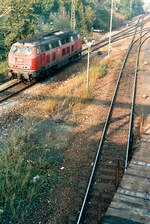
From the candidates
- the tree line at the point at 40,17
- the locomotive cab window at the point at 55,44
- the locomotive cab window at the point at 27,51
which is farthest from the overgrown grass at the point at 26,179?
the tree line at the point at 40,17

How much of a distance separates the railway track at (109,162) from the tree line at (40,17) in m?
13.2

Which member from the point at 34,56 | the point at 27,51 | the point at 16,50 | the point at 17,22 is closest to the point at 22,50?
the point at 27,51

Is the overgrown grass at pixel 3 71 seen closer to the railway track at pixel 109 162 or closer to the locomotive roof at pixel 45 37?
the locomotive roof at pixel 45 37

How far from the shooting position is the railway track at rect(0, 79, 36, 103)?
15593 mm

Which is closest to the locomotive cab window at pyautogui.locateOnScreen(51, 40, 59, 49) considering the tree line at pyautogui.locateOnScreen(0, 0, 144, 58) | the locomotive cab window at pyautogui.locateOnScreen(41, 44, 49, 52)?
the locomotive cab window at pyautogui.locateOnScreen(41, 44, 49, 52)

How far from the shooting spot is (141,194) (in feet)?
22.0

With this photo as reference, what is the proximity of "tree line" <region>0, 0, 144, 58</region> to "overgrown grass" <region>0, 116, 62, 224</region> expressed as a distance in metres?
16.1

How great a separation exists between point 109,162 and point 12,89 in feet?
32.3

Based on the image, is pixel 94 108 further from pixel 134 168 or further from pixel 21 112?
pixel 134 168

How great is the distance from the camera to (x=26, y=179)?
317 inches

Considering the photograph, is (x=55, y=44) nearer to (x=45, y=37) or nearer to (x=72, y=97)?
(x=45, y=37)

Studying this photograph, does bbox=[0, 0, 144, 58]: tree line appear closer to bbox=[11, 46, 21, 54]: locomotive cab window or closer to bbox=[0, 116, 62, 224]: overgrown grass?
bbox=[11, 46, 21, 54]: locomotive cab window

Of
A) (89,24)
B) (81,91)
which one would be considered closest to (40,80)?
(81,91)

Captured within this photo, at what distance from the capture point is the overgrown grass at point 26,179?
726cm
